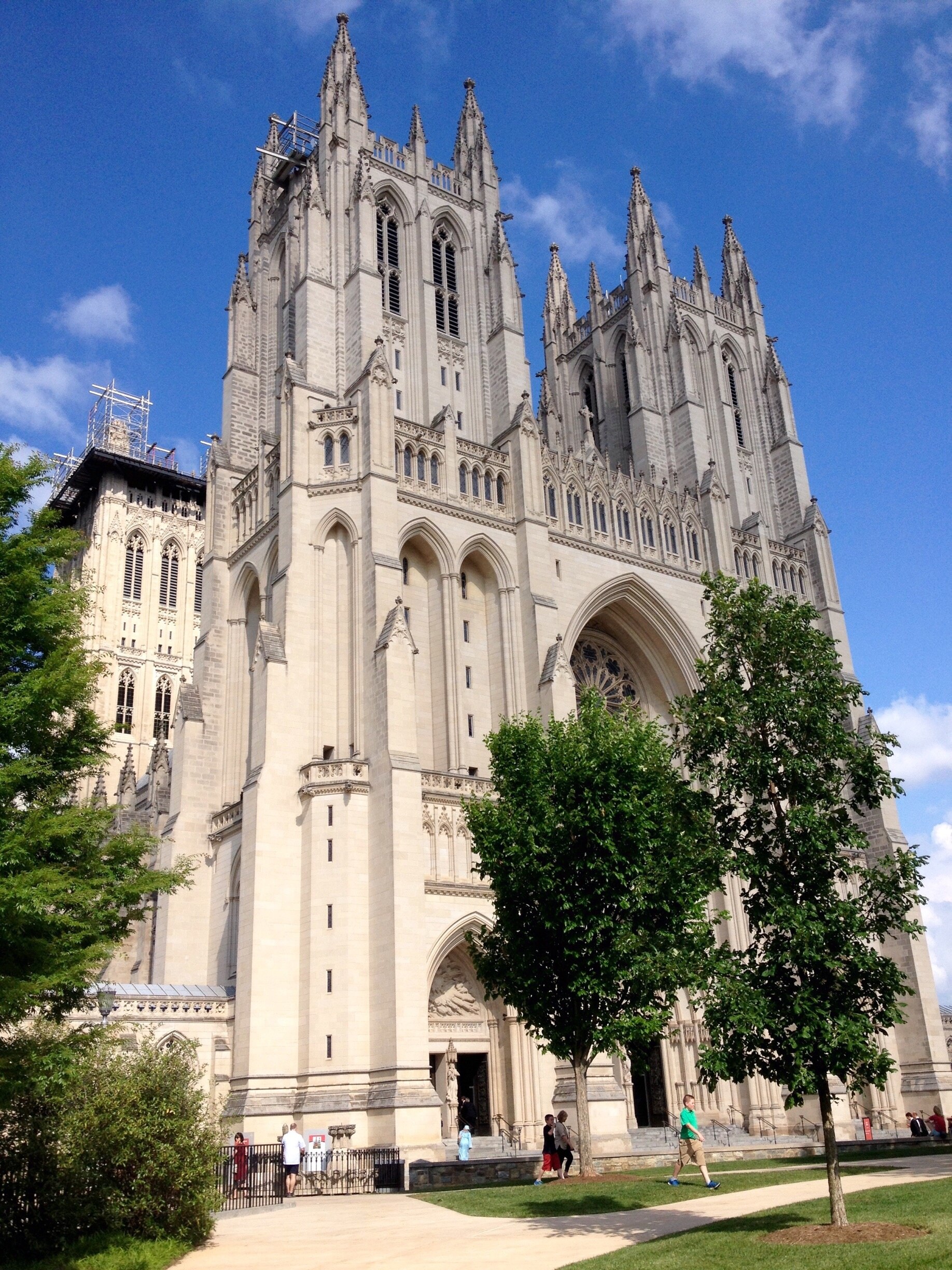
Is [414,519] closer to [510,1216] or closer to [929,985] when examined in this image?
[510,1216]

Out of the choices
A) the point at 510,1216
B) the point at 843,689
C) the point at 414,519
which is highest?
the point at 414,519

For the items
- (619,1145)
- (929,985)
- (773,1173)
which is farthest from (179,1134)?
(929,985)

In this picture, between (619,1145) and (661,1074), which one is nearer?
(619,1145)

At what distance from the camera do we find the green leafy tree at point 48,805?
16.2m

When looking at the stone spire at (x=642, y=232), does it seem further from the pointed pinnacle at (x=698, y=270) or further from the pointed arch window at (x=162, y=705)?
the pointed arch window at (x=162, y=705)

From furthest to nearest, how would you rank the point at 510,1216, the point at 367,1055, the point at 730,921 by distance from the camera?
the point at 730,921
the point at 367,1055
the point at 510,1216

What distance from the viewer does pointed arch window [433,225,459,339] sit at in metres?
48.3

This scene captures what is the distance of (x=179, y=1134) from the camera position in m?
16.5

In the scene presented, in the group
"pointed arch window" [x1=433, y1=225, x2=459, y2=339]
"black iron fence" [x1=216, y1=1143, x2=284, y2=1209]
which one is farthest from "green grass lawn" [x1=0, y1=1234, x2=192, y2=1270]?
"pointed arch window" [x1=433, y1=225, x2=459, y2=339]

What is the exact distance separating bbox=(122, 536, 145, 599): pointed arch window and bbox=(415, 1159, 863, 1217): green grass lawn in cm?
6032

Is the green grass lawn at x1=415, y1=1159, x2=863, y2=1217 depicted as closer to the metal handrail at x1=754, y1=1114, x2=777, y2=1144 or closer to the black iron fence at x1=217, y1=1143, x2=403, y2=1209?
the black iron fence at x1=217, y1=1143, x2=403, y2=1209

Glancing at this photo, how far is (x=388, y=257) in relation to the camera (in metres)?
47.7

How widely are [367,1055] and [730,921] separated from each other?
619 inches

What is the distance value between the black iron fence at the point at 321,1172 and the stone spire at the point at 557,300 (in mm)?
48466
